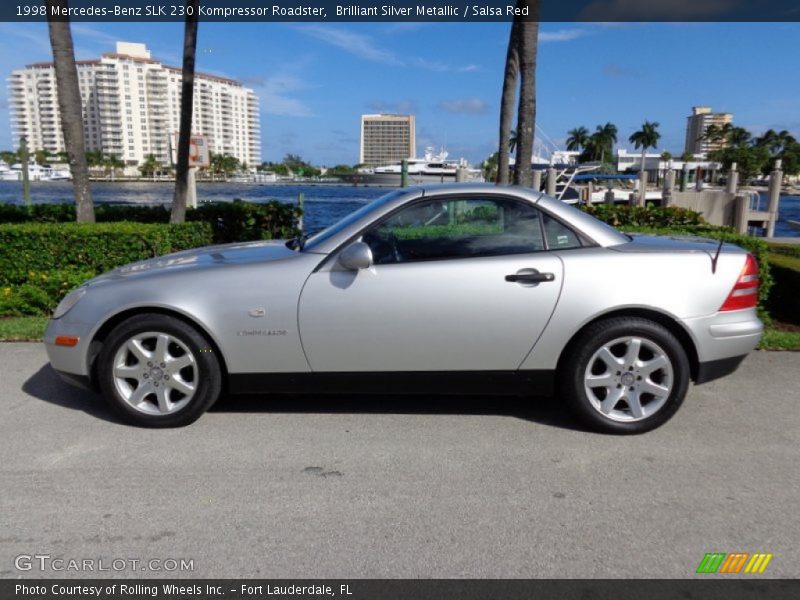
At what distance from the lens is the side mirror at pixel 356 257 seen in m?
3.70

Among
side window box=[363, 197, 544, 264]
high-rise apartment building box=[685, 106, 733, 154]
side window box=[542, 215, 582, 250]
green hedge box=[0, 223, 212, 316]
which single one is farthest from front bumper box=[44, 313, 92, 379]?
high-rise apartment building box=[685, 106, 733, 154]

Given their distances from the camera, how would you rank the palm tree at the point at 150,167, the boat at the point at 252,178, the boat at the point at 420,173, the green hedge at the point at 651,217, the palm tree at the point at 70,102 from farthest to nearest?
the palm tree at the point at 150,167, the boat at the point at 252,178, the boat at the point at 420,173, the green hedge at the point at 651,217, the palm tree at the point at 70,102

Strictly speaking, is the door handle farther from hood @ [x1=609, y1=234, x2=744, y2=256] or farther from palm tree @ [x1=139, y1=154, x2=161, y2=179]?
palm tree @ [x1=139, y1=154, x2=161, y2=179]

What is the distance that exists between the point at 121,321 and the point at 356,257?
158cm

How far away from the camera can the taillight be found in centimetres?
384

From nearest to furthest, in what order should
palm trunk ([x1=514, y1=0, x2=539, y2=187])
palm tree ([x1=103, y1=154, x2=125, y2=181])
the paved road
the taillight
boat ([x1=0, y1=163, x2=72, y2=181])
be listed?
the paved road
the taillight
palm trunk ([x1=514, y1=0, x2=539, y2=187])
boat ([x1=0, y1=163, x2=72, y2=181])
palm tree ([x1=103, y1=154, x2=125, y2=181])

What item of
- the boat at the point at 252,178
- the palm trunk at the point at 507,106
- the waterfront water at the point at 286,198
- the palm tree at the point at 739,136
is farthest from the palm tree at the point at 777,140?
the palm trunk at the point at 507,106

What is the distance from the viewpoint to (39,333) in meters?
5.97

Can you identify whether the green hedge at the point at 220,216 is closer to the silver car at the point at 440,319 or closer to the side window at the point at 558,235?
the silver car at the point at 440,319

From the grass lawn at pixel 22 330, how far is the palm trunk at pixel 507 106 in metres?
9.05

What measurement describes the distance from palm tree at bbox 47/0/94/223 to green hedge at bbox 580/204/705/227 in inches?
282

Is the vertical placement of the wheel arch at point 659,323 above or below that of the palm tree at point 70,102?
below
